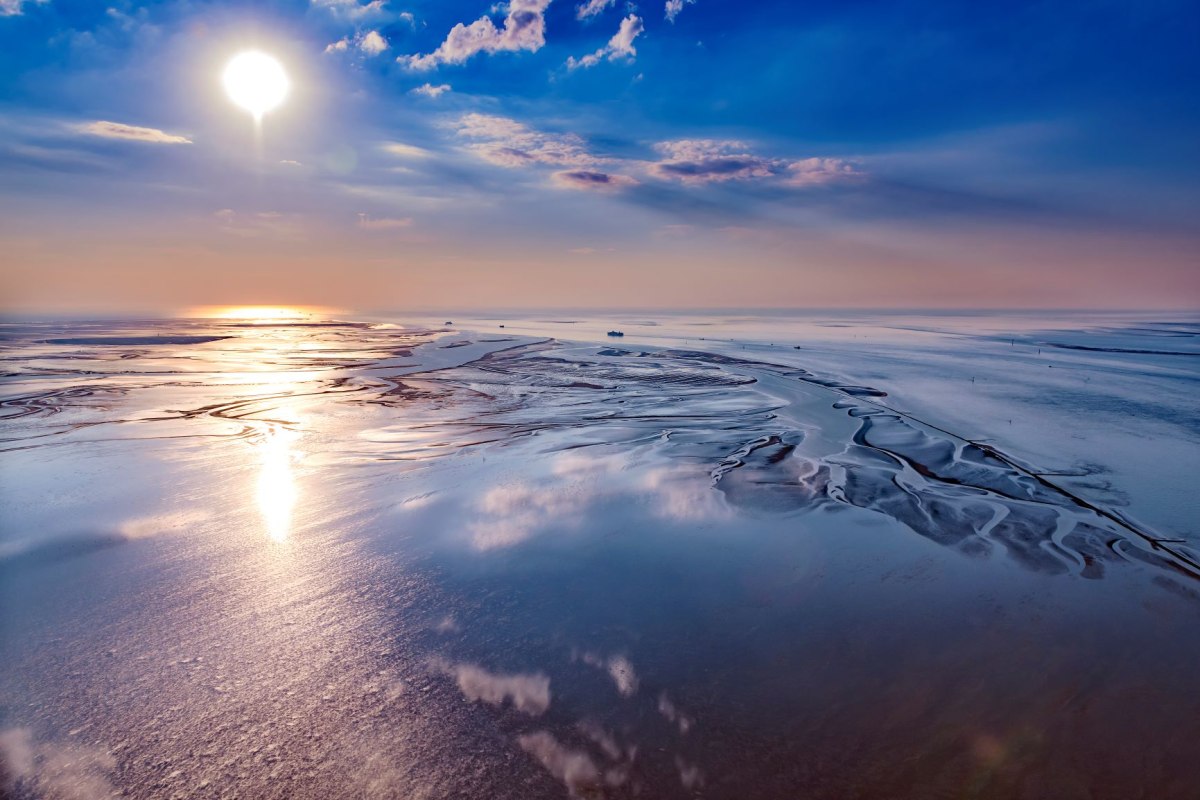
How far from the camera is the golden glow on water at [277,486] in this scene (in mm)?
10078

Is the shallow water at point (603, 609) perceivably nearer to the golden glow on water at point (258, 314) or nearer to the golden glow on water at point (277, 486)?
the golden glow on water at point (277, 486)

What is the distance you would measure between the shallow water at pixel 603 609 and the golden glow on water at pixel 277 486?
0.27 ft

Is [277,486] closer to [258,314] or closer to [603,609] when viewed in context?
[603,609]

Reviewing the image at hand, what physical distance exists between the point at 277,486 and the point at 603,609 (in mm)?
7735

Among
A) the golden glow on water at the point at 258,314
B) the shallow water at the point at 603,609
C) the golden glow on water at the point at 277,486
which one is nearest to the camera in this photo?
the shallow water at the point at 603,609

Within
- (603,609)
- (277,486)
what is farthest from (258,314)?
(603,609)

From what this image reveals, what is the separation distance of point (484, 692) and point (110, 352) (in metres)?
42.4

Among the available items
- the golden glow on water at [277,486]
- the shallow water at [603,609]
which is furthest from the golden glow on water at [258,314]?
the shallow water at [603,609]

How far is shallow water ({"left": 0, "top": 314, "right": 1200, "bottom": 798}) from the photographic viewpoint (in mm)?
5102

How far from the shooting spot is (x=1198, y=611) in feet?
23.9

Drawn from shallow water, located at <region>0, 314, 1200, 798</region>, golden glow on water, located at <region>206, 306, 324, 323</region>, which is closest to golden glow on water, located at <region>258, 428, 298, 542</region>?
shallow water, located at <region>0, 314, 1200, 798</region>

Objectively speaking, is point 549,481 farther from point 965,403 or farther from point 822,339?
point 822,339

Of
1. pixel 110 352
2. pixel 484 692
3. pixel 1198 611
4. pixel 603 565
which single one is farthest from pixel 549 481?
pixel 110 352

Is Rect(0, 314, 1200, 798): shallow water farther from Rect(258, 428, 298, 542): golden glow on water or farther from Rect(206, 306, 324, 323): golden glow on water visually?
Rect(206, 306, 324, 323): golden glow on water
